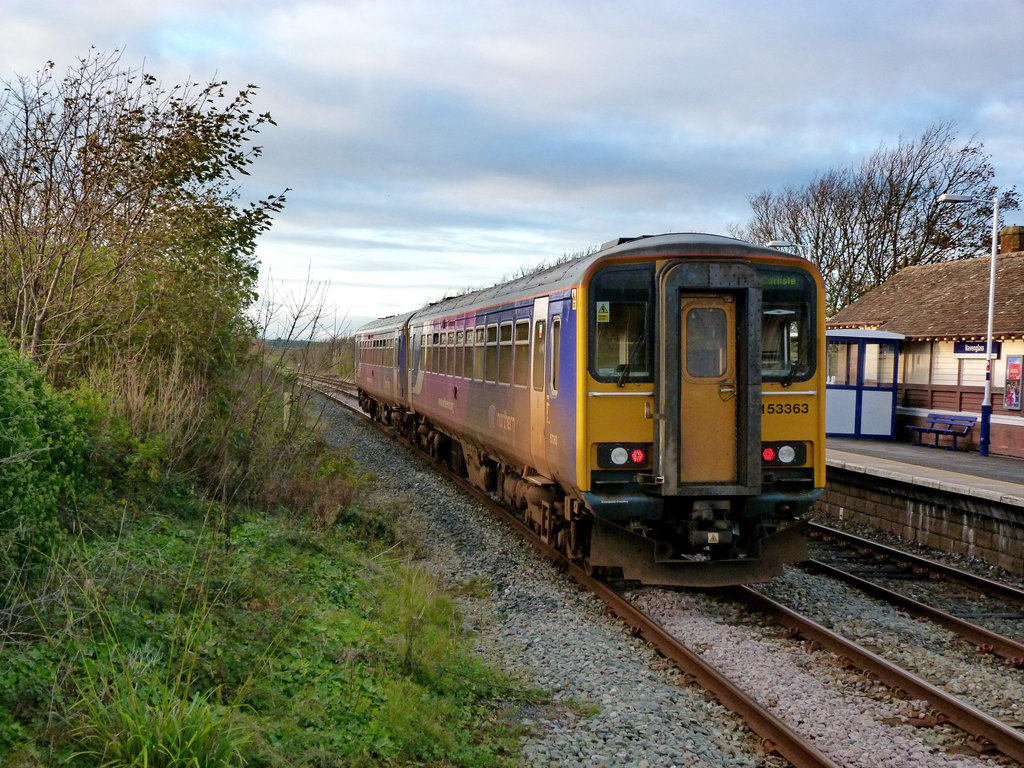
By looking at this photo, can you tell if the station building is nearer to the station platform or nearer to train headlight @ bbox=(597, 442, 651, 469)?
the station platform

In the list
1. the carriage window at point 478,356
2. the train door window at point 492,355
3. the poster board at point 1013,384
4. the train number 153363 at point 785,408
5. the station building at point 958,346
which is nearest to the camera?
the train number 153363 at point 785,408

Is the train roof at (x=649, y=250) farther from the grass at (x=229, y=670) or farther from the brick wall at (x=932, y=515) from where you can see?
the brick wall at (x=932, y=515)

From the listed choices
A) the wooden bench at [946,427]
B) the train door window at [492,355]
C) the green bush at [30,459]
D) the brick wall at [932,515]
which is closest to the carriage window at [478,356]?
the train door window at [492,355]

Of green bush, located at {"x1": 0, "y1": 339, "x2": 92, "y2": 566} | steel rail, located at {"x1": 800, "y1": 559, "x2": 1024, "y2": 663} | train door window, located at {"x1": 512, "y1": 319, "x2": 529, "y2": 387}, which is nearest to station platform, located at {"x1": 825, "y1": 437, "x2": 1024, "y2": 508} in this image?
steel rail, located at {"x1": 800, "y1": 559, "x2": 1024, "y2": 663}

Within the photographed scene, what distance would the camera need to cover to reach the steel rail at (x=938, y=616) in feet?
22.9

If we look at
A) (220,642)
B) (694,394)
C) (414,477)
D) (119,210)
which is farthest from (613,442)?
(414,477)

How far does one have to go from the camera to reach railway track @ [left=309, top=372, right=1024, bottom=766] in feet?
16.8

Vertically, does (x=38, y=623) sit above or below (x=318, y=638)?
above

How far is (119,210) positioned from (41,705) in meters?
A: 7.06

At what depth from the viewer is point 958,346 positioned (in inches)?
775

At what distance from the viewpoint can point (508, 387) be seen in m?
10.2

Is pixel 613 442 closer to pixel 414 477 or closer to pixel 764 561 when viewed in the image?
pixel 764 561

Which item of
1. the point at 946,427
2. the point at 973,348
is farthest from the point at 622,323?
the point at 973,348

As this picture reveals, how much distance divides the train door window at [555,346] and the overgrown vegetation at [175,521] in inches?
83.5
